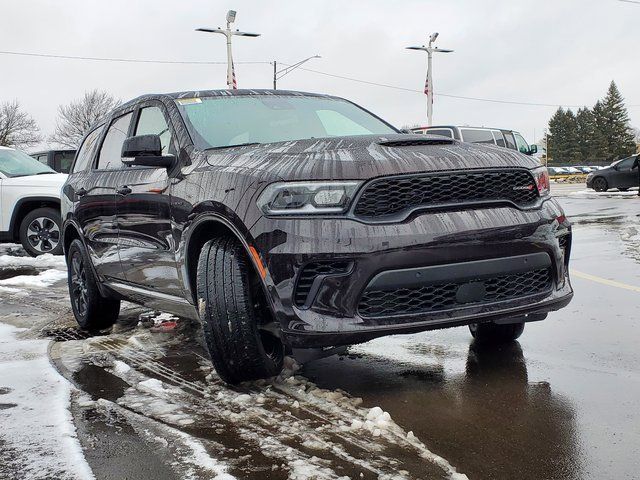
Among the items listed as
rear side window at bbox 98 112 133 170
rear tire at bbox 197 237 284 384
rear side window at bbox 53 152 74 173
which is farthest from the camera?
rear side window at bbox 53 152 74 173

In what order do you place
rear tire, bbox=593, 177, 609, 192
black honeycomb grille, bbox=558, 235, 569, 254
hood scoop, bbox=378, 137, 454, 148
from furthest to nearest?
rear tire, bbox=593, 177, 609, 192 → black honeycomb grille, bbox=558, 235, 569, 254 → hood scoop, bbox=378, 137, 454, 148

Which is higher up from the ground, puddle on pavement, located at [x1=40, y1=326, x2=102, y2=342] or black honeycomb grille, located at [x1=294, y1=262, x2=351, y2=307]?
black honeycomb grille, located at [x1=294, y1=262, x2=351, y2=307]

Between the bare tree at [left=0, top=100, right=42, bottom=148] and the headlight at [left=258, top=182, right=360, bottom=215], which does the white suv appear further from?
the bare tree at [left=0, top=100, right=42, bottom=148]

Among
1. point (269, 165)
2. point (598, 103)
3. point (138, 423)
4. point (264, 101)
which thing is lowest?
point (138, 423)

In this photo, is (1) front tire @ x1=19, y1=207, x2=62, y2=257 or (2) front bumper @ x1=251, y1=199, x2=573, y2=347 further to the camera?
(1) front tire @ x1=19, y1=207, x2=62, y2=257

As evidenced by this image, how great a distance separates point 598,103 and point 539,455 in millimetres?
101591

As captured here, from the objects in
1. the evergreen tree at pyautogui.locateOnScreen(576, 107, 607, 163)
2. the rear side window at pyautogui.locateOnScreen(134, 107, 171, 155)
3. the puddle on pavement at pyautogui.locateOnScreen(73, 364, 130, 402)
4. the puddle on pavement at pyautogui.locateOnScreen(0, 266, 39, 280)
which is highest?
the evergreen tree at pyautogui.locateOnScreen(576, 107, 607, 163)

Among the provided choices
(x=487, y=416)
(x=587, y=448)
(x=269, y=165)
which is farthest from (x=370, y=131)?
(x=587, y=448)

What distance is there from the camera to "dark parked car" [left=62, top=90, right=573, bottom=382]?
123 inches

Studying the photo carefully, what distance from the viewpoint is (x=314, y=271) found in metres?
3.14

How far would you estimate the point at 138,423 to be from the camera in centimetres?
323

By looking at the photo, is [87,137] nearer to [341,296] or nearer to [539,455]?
[341,296]

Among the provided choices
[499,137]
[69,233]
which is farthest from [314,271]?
[499,137]

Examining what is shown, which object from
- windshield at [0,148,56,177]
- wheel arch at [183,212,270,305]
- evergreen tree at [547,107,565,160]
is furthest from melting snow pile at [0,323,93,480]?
evergreen tree at [547,107,565,160]
